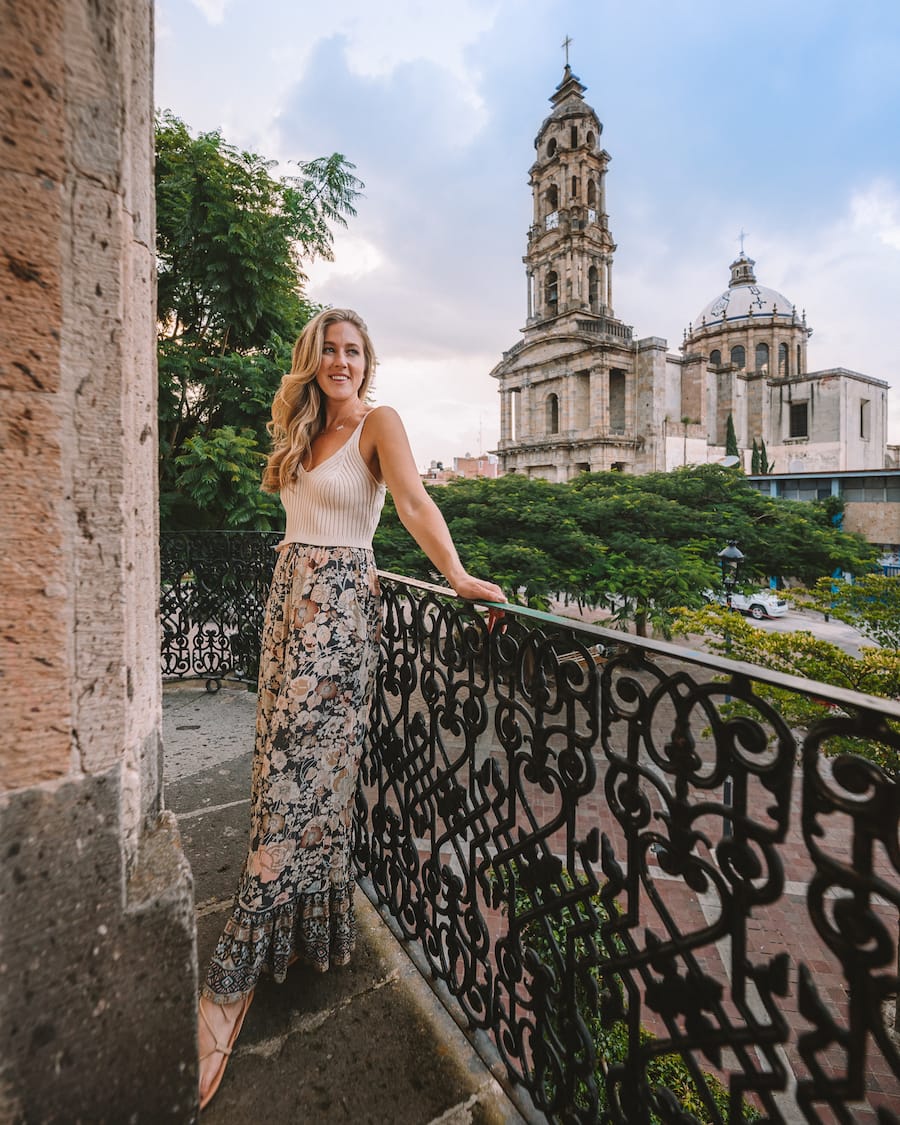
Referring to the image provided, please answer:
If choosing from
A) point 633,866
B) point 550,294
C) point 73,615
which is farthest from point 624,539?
point 550,294

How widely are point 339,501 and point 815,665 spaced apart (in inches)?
260

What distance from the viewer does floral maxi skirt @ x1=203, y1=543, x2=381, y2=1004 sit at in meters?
1.75

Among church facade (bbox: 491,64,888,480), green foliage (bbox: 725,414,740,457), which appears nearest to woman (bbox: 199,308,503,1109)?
church facade (bbox: 491,64,888,480)

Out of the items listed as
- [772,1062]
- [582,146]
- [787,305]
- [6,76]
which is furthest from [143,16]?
[787,305]

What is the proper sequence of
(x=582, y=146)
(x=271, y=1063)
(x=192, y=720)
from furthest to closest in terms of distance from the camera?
1. (x=582, y=146)
2. (x=192, y=720)
3. (x=271, y=1063)

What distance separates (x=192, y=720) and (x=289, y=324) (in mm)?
6783

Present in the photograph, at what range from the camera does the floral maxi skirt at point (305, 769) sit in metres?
1.75

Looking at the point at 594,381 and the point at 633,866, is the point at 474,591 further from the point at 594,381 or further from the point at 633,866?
the point at 594,381

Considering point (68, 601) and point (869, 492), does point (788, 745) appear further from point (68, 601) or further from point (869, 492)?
point (869, 492)

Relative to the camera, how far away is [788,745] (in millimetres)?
948

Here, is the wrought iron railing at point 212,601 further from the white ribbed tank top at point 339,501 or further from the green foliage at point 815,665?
the green foliage at point 815,665

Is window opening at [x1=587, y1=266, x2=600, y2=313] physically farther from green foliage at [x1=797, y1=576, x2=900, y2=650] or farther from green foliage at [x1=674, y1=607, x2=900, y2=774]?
green foliage at [x1=674, y1=607, x2=900, y2=774]

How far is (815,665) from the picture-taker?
6539 millimetres

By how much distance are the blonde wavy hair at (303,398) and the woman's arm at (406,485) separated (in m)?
0.27
